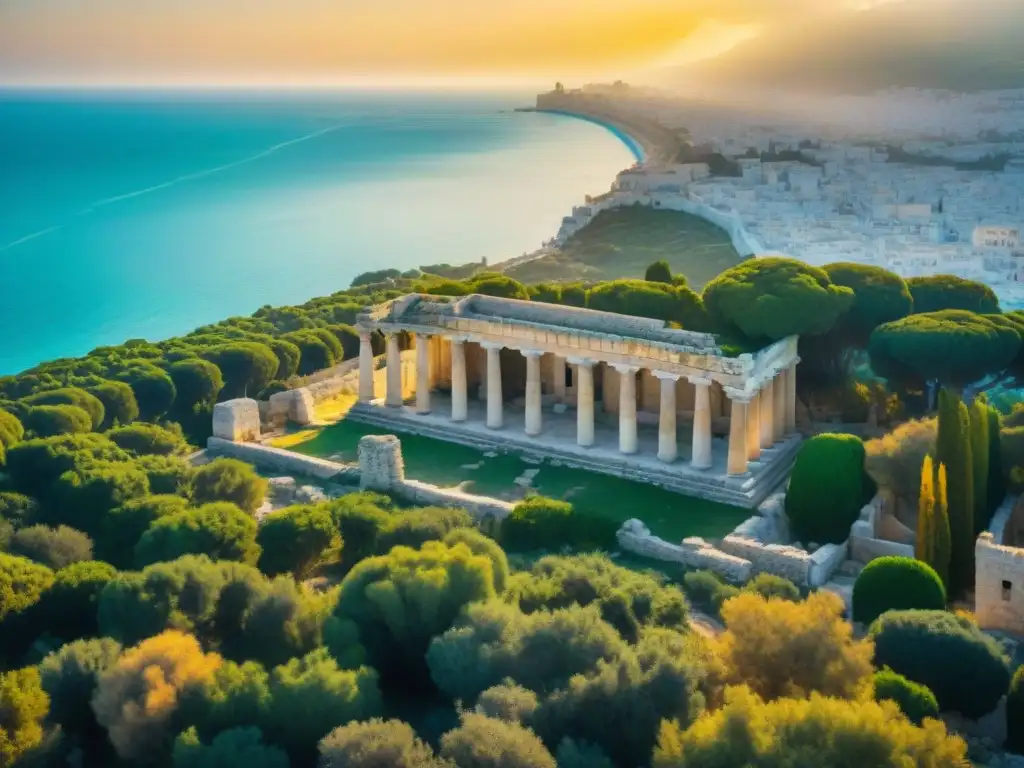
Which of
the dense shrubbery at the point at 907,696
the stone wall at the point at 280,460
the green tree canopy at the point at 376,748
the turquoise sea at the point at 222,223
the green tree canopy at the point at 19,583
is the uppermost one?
the green tree canopy at the point at 376,748

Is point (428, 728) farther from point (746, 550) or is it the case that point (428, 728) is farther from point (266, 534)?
point (746, 550)

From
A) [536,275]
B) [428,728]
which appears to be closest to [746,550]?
[428,728]

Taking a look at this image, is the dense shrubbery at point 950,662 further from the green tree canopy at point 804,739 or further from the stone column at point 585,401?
the stone column at point 585,401

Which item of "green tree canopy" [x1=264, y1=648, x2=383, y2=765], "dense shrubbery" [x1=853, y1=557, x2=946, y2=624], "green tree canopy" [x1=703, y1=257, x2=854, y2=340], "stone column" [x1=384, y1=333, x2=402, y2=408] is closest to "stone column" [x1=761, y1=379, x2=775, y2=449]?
"green tree canopy" [x1=703, y1=257, x2=854, y2=340]

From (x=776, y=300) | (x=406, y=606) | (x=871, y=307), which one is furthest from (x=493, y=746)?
(x=871, y=307)

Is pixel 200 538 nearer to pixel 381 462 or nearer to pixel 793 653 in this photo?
pixel 381 462

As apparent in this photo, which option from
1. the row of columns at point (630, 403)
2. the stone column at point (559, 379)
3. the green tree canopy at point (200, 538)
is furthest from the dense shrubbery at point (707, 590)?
the stone column at point (559, 379)
